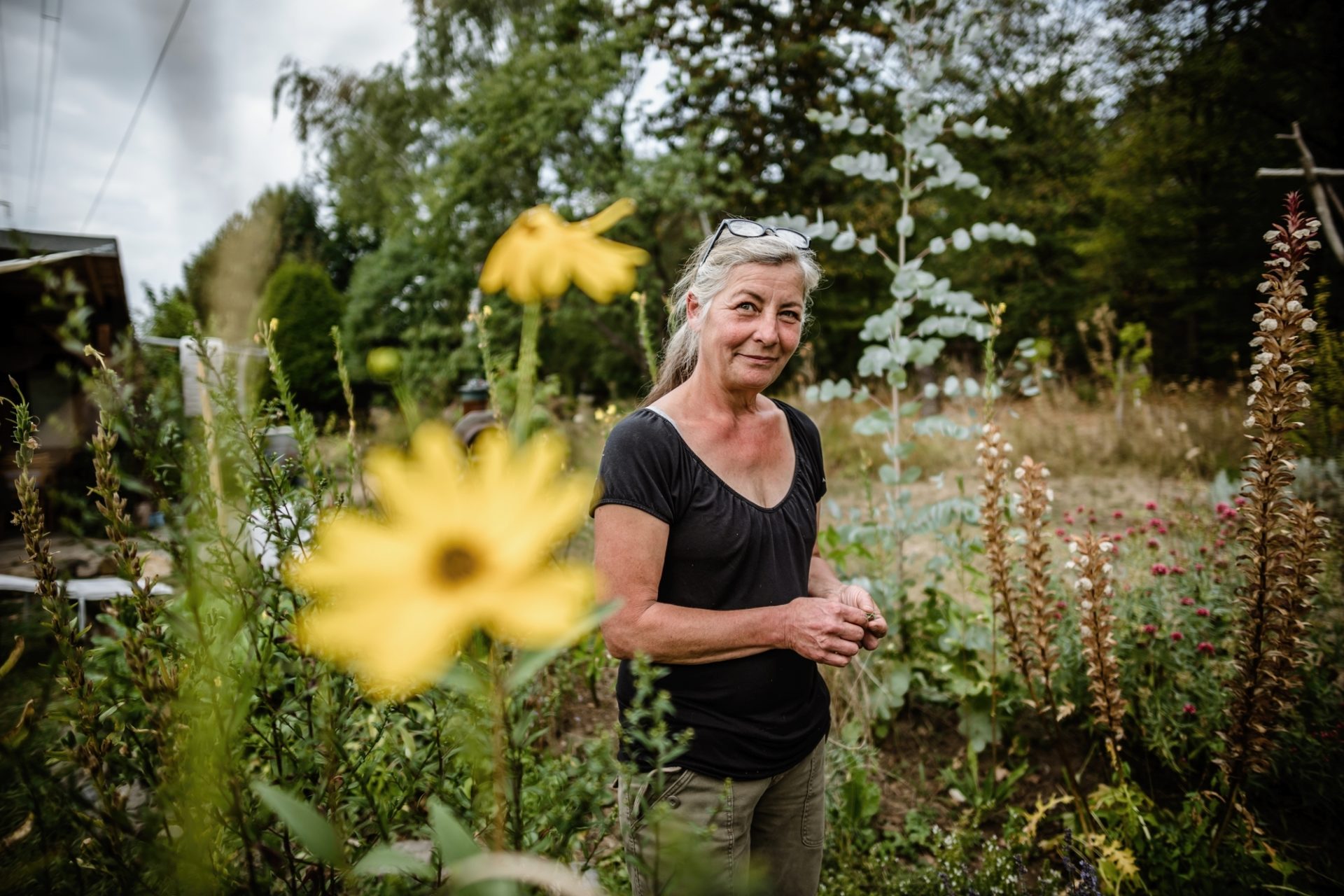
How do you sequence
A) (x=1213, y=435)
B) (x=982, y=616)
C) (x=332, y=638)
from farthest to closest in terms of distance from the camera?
(x=1213, y=435), (x=982, y=616), (x=332, y=638)

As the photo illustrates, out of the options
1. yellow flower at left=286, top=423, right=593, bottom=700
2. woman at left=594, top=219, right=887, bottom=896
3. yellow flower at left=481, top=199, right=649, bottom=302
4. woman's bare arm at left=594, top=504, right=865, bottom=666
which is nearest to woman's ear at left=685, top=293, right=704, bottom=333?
woman at left=594, top=219, right=887, bottom=896

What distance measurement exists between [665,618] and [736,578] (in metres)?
0.17

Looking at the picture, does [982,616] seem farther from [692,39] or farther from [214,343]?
[692,39]

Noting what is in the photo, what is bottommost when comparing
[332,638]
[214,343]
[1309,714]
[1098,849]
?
[1098,849]

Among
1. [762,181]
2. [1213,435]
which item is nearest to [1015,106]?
[762,181]

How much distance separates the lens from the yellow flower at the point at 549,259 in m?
0.40

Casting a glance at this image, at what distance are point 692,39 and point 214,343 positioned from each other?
37.2 ft

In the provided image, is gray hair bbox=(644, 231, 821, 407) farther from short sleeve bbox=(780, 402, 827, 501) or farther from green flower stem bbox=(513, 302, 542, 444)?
green flower stem bbox=(513, 302, 542, 444)

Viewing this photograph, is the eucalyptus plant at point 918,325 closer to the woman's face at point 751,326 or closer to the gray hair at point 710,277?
the gray hair at point 710,277

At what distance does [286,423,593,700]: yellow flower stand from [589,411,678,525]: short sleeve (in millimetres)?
780

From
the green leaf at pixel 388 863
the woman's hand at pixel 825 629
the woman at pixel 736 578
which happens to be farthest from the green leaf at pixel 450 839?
the woman's hand at pixel 825 629

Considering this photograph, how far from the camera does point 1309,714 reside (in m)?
2.02

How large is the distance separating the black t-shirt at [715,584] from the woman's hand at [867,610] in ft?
0.32

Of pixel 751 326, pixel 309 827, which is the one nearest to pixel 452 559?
pixel 309 827
